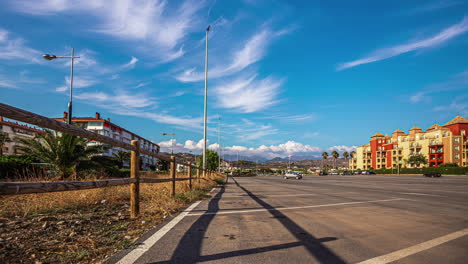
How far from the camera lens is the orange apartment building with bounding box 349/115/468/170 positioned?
7606 centimetres

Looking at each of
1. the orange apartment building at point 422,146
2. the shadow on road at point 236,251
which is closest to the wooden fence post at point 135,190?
the shadow on road at point 236,251

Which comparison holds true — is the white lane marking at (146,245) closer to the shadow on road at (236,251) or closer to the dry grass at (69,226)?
the dry grass at (69,226)

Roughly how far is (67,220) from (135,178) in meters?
1.26

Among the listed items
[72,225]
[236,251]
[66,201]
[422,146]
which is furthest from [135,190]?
[422,146]

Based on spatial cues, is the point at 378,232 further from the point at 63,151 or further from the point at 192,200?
the point at 63,151

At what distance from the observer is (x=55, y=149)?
516 inches

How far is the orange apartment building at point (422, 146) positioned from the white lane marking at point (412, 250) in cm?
9209

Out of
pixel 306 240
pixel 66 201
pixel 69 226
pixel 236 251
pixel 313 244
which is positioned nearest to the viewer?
pixel 236 251

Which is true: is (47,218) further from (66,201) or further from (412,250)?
(412,250)

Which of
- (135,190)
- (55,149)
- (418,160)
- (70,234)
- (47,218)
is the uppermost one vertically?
(55,149)

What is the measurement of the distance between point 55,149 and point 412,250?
48.3 feet

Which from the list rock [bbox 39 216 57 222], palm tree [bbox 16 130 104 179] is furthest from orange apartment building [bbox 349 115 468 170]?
rock [bbox 39 216 57 222]

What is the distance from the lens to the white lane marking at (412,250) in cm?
275

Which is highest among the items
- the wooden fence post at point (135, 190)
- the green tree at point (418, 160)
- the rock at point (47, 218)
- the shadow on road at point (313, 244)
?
the wooden fence post at point (135, 190)
